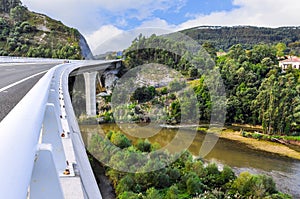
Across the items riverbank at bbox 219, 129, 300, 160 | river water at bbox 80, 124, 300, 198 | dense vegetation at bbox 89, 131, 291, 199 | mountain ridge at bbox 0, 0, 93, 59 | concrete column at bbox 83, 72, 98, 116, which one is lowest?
riverbank at bbox 219, 129, 300, 160

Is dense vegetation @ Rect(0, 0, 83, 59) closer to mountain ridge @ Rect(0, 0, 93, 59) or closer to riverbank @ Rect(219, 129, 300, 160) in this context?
mountain ridge @ Rect(0, 0, 93, 59)

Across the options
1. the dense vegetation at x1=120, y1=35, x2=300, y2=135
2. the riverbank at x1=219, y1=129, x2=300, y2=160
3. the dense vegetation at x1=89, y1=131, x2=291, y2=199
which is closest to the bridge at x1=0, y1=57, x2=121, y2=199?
the dense vegetation at x1=89, y1=131, x2=291, y2=199

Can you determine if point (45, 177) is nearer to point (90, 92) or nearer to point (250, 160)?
point (250, 160)

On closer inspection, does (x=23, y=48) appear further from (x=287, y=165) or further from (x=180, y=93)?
(x=287, y=165)

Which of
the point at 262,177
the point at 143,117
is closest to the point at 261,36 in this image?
the point at 143,117

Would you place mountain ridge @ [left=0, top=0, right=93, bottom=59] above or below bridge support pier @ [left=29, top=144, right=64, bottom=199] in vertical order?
above

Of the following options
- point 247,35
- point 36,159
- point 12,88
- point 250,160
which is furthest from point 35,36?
point 247,35

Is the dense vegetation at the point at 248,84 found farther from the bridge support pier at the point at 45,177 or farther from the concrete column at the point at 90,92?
the bridge support pier at the point at 45,177
